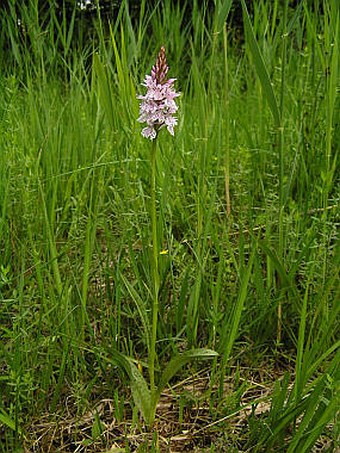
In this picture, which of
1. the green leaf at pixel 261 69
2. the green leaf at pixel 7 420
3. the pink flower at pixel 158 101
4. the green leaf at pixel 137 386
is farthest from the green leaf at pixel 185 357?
the green leaf at pixel 261 69

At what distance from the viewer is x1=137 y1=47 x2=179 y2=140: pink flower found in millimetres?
889

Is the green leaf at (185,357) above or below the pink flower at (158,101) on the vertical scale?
below

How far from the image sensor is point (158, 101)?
2.93ft

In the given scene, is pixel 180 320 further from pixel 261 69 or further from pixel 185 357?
pixel 261 69

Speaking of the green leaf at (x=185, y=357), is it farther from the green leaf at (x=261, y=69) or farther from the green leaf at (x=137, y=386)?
the green leaf at (x=261, y=69)

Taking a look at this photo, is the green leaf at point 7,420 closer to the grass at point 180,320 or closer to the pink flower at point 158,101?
the grass at point 180,320

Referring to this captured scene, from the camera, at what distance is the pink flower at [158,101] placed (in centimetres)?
89

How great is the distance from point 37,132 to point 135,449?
1.00 m

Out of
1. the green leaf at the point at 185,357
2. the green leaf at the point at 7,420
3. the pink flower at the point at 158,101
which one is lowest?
the green leaf at the point at 7,420

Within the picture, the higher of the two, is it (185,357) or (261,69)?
(261,69)

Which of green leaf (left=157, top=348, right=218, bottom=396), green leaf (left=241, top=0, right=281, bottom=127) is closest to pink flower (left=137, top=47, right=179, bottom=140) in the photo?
green leaf (left=241, top=0, right=281, bottom=127)

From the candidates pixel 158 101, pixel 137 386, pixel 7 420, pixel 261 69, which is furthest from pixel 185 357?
pixel 261 69

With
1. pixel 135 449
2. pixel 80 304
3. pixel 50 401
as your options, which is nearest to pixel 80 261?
pixel 80 304

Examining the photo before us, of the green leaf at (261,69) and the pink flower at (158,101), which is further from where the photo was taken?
the green leaf at (261,69)
